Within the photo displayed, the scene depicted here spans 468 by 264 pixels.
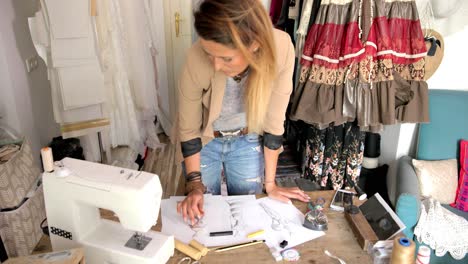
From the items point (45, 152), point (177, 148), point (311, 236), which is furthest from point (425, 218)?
point (45, 152)

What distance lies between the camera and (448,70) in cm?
236

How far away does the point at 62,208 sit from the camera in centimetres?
94

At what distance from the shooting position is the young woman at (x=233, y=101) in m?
1.00

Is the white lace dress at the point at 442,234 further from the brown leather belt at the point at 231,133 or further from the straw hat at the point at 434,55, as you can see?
the brown leather belt at the point at 231,133

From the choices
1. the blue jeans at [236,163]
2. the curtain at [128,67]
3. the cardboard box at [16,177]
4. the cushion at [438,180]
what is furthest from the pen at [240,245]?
the curtain at [128,67]

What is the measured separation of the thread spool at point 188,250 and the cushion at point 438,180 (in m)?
1.57

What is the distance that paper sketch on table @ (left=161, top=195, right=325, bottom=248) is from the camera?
3.59 ft

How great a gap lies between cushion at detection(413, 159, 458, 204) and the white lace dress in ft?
0.58

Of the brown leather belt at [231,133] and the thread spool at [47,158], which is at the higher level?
the thread spool at [47,158]

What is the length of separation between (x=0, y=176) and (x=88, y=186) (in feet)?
2.85

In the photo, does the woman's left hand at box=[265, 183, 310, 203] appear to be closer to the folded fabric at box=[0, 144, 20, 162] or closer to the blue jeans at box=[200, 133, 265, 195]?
the blue jeans at box=[200, 133, 265, 195]

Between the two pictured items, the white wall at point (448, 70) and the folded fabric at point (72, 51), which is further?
the white wall at point (448, 70)

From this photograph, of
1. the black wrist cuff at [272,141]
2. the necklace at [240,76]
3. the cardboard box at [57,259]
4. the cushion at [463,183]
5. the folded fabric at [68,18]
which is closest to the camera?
the cardboard box at [57,259]

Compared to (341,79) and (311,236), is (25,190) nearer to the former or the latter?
(311,236)
